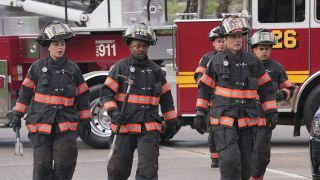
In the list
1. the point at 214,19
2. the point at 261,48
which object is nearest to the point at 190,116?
the point at 214,19

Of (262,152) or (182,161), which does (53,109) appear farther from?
(182,161)

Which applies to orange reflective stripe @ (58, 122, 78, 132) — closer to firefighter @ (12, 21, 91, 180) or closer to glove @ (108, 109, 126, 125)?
firefighter @ (12, 21, 91, 180)

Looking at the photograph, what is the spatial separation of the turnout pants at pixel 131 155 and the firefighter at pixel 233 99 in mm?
473

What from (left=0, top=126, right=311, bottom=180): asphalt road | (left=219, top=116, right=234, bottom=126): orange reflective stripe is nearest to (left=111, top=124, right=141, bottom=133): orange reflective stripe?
(left=219, top=116, right=234, bottom=126): orange reflective stripe

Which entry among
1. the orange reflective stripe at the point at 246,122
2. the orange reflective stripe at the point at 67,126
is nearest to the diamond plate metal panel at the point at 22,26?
→ the orange reflective stripe at the point at 67,126

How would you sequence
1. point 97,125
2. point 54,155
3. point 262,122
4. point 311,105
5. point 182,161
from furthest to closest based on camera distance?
point 97,125, point 311,105, point 182,161, point 262,122, point 54,155

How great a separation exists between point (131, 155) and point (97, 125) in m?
5.21

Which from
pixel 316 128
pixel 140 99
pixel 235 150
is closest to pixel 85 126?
pixel 140 99

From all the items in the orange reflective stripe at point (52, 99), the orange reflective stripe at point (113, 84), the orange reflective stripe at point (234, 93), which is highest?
the orange reflective stripe at point (113, 84)

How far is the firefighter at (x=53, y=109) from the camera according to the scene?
8508 millimetres

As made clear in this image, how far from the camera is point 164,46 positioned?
13.8 meters

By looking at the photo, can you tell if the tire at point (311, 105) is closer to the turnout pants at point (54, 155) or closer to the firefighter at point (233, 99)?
the firefighter at point (233, 99)

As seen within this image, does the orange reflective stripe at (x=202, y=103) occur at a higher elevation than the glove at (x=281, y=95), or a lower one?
higher

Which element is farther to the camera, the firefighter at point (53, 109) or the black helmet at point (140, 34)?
the firefighter at point (53, 109)
